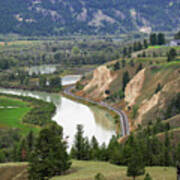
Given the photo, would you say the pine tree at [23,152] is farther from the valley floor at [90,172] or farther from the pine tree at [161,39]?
the pine tree at [161,39]

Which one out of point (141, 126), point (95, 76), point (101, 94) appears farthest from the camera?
point (95, 76)

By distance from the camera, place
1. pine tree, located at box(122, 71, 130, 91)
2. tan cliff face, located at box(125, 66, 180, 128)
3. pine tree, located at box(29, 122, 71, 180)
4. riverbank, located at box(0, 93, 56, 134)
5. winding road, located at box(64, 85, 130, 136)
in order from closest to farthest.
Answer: pine tree, located at box(29, 122, 71, 180)
winding road, located at box(64, 85, 130, 136)
tan cliff face, located at box(125, 66, 180, 128)
riverbank, located at box(0, 93, 56, 134)
pine tree, located at box(122, 71, 130, 91)

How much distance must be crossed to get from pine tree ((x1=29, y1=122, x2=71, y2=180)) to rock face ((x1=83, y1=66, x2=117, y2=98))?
70.9 meters

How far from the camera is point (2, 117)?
8775 centimetres

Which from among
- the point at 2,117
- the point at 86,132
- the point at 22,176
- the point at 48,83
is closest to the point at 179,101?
the point at 86,132

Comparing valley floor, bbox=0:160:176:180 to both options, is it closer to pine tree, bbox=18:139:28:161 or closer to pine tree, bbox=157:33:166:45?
pine tree, bbox=18:139:28:161

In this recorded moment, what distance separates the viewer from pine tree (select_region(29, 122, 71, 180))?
36281 millimetres

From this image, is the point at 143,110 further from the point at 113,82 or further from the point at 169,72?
the point at 113,82

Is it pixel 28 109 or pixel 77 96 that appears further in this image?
pixel 77 96

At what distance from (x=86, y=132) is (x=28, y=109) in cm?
2425

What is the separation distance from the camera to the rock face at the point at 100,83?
110938 millimetres

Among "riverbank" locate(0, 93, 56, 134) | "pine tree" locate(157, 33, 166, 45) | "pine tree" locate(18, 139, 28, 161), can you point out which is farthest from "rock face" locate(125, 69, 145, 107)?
"pine tree" locate(18, 139, 28, 161)

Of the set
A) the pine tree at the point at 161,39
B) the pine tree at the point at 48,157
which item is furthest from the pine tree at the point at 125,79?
the pine tree at the point at 48,157

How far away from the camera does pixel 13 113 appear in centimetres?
9194
